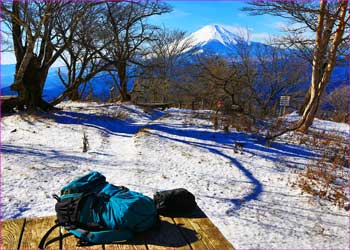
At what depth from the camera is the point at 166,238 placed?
2463mm

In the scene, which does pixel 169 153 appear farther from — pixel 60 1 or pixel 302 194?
pixel 60 1

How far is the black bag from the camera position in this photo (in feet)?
9.69

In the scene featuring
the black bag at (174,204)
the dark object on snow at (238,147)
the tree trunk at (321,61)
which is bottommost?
the dark object on snow at (238,147)

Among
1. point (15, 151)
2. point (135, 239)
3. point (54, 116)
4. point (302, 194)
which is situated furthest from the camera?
point (54, 116)

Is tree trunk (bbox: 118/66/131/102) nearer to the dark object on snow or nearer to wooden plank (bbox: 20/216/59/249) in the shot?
the dark object on snow

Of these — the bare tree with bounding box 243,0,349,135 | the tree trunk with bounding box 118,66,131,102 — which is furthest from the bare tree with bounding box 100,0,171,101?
the bare tree with bounding box 243,0,349,135

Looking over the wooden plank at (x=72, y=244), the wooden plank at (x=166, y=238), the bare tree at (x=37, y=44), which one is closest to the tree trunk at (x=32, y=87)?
the bare tree at (x=37, y=44)

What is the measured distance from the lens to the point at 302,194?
19.2 ft

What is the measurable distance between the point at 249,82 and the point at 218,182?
1419cm

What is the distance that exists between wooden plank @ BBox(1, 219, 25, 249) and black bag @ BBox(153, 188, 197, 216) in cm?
118

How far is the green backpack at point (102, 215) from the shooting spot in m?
2.40

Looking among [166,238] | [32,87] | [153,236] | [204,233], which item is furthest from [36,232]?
[32,87]

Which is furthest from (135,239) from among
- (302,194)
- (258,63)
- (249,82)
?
(258,63)

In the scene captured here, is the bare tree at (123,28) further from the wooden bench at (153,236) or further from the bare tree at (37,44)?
the wooden bench at (153,236)
